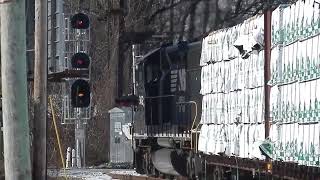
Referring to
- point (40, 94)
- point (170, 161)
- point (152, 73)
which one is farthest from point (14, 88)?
point (152, 73)

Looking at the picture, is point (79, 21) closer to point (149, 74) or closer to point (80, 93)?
point (80, 93)

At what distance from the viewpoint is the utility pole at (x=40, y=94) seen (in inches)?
533

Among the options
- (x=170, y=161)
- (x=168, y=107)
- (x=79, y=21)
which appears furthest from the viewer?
(x=168, y=107)

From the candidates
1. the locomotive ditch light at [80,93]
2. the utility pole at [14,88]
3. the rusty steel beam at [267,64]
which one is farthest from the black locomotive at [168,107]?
the utility pole at [14,88]

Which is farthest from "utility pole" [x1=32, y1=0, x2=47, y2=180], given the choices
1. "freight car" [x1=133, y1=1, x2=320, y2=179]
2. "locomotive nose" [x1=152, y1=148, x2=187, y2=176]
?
"locomotive nose" [x1=152, y1=148, x2=187, y2=176]

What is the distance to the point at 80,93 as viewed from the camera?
15.0 meters

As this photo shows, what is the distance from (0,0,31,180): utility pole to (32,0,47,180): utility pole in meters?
5.35

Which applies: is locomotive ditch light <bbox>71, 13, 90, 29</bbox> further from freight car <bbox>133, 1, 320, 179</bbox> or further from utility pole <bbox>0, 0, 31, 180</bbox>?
utility pole <bbox>0, 0, 31, 180</bbox>

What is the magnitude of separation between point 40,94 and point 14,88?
5.52 m

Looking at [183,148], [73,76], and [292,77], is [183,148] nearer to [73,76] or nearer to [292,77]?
[73,76]

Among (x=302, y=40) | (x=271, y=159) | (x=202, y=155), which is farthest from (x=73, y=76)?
(x=302, y=40)

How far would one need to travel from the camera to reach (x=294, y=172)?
34.2 feet

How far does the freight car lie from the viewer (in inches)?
387

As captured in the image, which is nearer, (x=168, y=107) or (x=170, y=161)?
(x=170, y=161)
